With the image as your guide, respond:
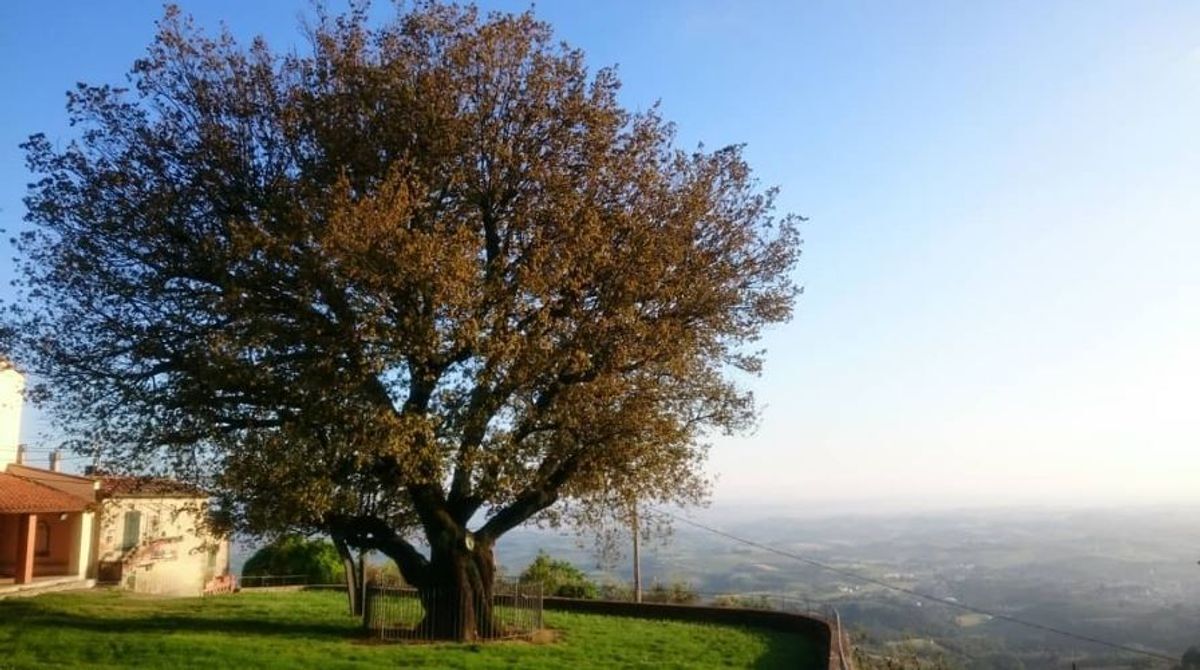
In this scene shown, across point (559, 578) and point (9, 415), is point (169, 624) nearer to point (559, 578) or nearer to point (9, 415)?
point (559, 578)

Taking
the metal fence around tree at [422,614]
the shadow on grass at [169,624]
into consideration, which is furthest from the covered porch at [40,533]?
the metal fence around tree at [422,614]

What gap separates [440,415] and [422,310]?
6.73 ft

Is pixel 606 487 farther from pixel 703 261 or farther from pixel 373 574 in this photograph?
pixel 373 574

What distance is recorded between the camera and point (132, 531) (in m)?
46.1

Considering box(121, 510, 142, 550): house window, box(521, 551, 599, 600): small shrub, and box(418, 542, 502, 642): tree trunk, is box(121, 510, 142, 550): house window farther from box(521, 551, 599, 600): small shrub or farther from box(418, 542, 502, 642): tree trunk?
box(418, 542, 502, 642): tree trunk

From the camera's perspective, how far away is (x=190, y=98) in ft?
67.2

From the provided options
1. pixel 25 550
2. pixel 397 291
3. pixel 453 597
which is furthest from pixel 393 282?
pixel 25 550

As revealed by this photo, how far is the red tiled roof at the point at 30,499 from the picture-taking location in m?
37.6

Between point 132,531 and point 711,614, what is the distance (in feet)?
99.9

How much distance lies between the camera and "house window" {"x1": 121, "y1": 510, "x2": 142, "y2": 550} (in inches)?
1781

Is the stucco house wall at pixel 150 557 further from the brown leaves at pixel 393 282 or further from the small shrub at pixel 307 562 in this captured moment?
the brown leaves at pixel 393 282

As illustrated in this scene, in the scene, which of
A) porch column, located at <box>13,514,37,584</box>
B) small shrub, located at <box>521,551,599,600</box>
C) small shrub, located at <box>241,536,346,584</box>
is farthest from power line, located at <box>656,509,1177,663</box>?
porch column, located at <box>13,514,37,584</box>

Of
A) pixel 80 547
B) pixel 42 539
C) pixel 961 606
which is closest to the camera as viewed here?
pixel 961 606

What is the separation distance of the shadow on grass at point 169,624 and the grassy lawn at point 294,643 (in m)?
0.02
